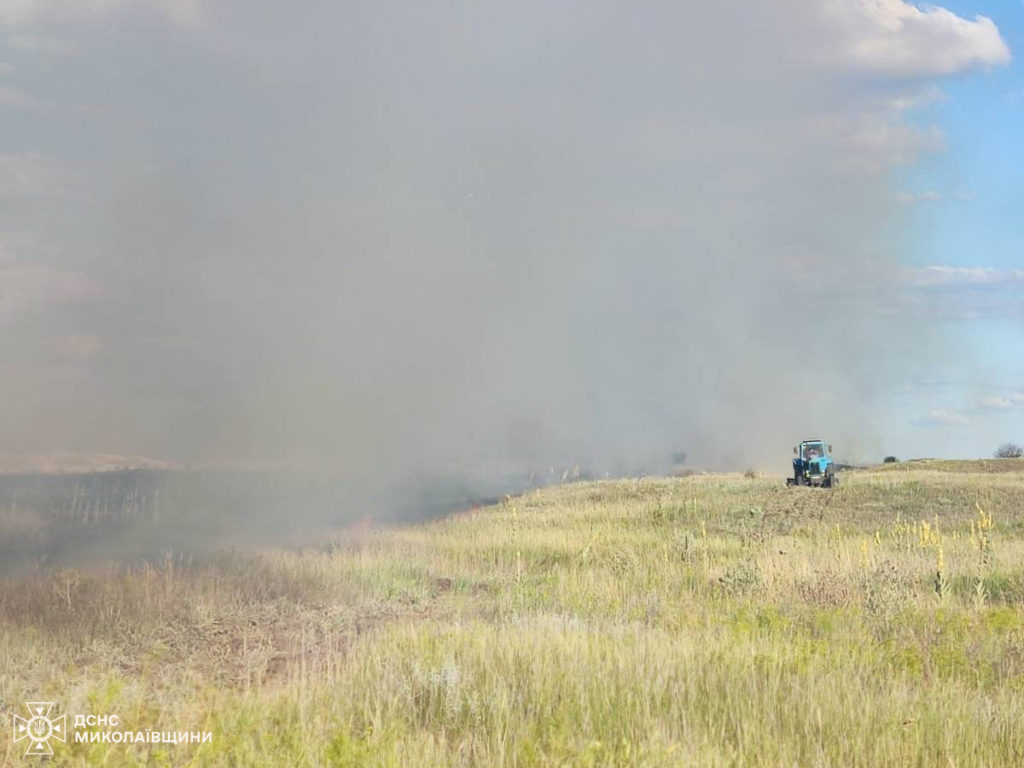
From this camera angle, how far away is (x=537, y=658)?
26.6 feet

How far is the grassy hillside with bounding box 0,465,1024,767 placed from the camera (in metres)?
6.15

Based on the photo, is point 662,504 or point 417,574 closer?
point 417,574

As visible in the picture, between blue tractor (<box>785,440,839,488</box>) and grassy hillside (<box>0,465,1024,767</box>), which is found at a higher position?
blue tractor (<box>785,440,839,488</box>)

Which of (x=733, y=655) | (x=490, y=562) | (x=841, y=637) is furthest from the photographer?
(x=490, y=562)

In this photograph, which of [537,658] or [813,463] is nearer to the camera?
[537,658]

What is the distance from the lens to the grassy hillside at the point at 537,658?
6.15 meters

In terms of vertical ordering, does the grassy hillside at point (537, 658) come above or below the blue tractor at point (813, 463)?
below

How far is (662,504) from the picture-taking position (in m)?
29.9

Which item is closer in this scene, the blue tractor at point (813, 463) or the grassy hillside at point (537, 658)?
the grassy hillside at point (537, 658)

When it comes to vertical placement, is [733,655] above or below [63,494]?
below

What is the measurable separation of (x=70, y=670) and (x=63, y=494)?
40.1 feet

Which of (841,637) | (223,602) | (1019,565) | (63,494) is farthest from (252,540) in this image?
(1019,565)

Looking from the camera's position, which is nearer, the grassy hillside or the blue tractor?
the grassy hillside

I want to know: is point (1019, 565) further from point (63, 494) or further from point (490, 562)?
point (63, 494)
